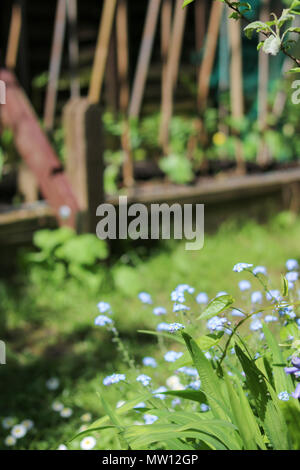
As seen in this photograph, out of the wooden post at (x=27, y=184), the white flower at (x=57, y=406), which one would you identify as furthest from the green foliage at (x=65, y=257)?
the white flower at (x=57, y=406)

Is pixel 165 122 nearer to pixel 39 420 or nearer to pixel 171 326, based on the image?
pixel 39 420

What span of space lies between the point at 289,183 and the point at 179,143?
94 cm

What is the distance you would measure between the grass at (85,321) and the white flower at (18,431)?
24 mm

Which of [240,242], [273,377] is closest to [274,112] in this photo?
[240,242]

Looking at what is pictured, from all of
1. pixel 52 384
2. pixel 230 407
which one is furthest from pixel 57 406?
pixel 230 407

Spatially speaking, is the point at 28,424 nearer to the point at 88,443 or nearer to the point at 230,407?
the point at 88,443

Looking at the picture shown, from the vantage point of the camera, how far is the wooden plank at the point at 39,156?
11.2 feet

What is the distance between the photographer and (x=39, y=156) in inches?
137

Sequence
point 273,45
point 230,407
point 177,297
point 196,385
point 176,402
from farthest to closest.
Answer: point 176,402 → point 196,385 → point 177,297 → point 230,407 → point 273,45

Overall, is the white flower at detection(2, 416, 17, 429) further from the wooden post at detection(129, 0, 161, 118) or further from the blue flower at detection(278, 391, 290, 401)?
the wooden post at detection(129, 0, 161, 118)

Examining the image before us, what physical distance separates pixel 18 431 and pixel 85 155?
1778 mm

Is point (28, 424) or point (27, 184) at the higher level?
point (27, 184)

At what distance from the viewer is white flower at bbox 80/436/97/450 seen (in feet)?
5.93

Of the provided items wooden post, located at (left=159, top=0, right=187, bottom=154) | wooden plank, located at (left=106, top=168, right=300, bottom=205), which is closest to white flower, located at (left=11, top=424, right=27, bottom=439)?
wooden plank, located at (left=106, top=168, right=300, bottom=205)
